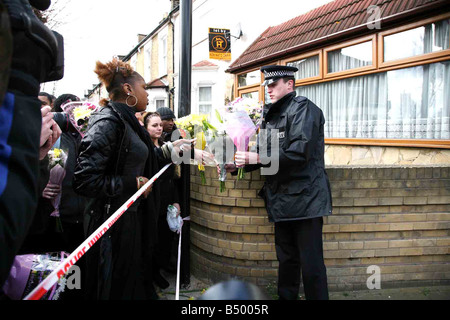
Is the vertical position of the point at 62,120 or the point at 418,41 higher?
the point at 418,41

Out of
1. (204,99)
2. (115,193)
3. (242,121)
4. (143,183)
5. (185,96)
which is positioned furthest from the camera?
(204,99)

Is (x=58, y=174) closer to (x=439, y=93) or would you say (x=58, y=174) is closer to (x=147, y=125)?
(x=147, y=125)

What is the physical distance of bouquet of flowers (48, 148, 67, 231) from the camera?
2.81 metres

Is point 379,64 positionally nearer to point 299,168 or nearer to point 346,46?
point 346,46

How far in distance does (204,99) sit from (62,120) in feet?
40.0

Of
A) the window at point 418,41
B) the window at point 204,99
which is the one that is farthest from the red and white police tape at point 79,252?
the window at point 204,99

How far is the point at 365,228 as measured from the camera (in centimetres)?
354

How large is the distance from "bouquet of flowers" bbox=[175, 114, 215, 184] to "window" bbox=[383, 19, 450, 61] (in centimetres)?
459

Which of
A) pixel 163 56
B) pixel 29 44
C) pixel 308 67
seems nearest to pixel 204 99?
pixel 163 56

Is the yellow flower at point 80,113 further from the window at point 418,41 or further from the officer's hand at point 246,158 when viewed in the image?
the window at point 418,41

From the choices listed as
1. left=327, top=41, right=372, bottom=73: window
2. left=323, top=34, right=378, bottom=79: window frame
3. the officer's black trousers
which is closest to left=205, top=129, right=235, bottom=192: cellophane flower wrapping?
the officer's black trousers

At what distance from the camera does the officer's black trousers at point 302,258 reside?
2.75 metres

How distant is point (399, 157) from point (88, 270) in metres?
5.68

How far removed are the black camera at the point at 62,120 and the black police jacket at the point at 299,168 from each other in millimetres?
1938
